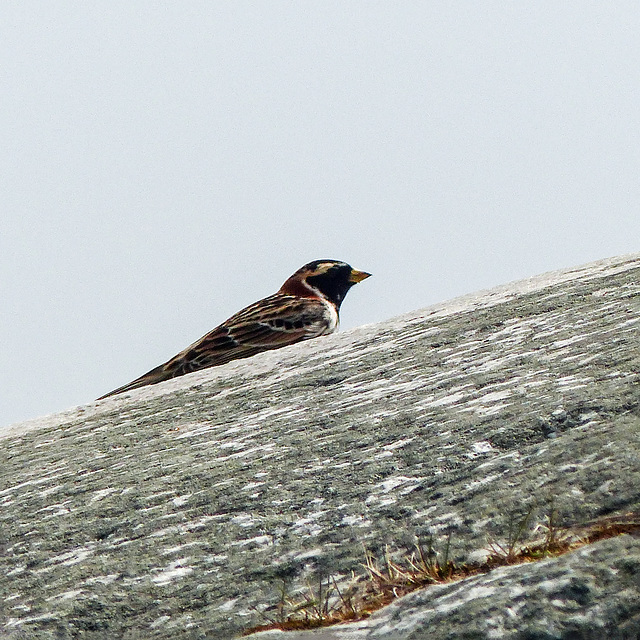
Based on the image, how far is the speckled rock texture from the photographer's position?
2137mm

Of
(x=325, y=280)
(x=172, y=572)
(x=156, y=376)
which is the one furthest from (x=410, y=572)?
(x=325, y=280)

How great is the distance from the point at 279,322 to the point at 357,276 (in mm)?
2208

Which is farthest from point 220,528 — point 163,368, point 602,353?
point 163,368

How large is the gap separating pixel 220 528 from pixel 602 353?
4.98 ft

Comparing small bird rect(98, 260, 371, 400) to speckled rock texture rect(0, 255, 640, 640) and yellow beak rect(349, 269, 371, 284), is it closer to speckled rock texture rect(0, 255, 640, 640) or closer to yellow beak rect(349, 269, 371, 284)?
yellow beak rect(349, 269, 371, 284)

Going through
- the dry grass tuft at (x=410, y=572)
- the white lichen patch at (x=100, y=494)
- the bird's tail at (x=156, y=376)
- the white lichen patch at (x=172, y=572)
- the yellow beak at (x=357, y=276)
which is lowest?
the dry grass tuft at (x=410, y=572)

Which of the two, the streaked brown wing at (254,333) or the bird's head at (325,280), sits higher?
the bird's head at (325,280)

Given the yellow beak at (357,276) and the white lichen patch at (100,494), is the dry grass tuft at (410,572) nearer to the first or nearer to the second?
the white lichen patch at (100,494)

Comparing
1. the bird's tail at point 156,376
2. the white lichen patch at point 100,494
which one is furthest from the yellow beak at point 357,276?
the white lichen patch at point 100,494

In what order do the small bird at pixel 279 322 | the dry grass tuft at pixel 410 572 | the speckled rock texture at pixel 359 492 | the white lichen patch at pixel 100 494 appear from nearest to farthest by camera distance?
the speckled rock texture at pixel 359 492
the dry grass tuft at pixel 410 572
the white lichen patch at pixel 100 494
the small bird at pixel 279 322

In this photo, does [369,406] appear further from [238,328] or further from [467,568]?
[238,328]

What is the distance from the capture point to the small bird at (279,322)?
31.0 feet

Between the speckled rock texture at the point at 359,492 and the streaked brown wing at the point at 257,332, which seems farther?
the streaked brown wing at the point at 257,332

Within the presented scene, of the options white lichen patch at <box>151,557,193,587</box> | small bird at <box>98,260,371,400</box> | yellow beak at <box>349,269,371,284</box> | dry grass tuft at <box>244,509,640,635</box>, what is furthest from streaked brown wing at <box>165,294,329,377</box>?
dry grass tuft at <box>244,509,640,635</box>
